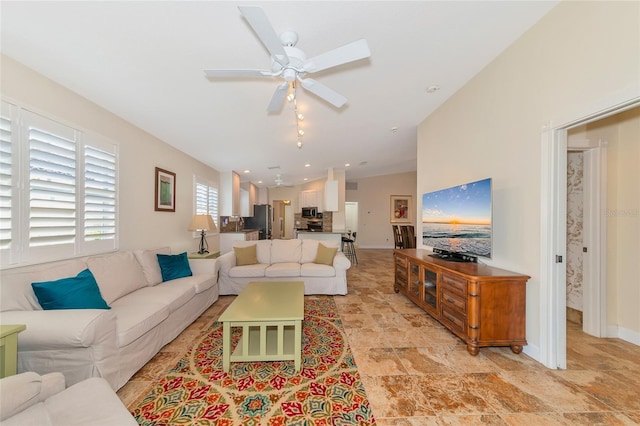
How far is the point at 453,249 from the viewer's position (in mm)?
2977

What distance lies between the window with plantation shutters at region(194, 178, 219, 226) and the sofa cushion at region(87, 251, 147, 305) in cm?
252

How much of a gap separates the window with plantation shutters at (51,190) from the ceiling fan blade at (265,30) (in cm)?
212

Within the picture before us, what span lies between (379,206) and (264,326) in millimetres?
8431

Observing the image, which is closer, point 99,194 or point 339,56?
point 339,56

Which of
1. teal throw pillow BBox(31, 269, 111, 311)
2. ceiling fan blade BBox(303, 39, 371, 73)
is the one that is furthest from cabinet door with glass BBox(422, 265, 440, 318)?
teal throw pillow BBox(31, 269, 111, 311)

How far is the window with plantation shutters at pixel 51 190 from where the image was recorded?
1906 millimetres

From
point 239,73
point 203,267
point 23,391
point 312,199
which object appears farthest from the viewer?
point 312,199

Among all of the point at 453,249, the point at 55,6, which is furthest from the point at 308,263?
the point at 55,6

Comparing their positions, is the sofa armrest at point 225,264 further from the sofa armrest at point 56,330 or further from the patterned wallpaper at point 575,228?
the patterned wallpaper at point 575,228

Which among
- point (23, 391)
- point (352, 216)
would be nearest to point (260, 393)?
point (23, 391)

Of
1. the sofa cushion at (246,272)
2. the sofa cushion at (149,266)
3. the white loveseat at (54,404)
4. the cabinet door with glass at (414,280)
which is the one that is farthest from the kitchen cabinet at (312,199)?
the white loveseat at (54,404)

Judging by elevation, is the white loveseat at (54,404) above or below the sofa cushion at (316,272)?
above

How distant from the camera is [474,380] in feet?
6.21

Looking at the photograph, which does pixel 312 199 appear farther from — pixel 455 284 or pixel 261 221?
pixel 455 284
